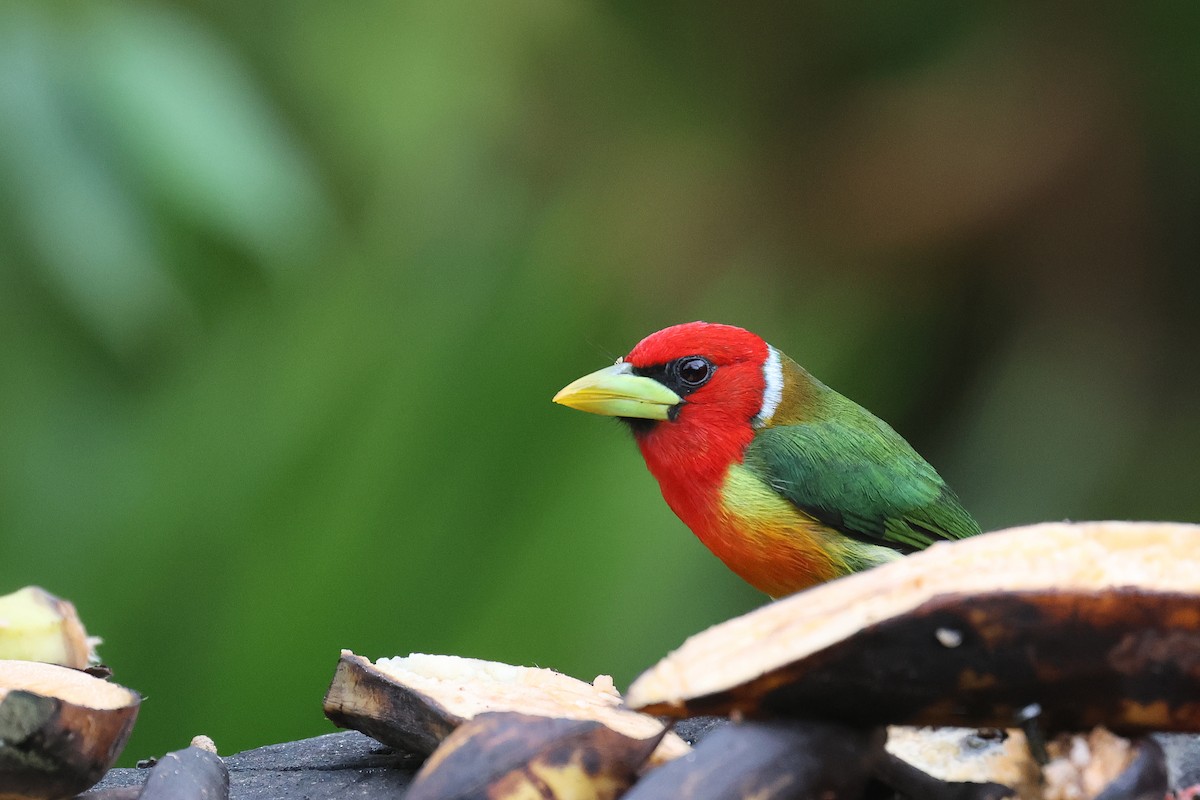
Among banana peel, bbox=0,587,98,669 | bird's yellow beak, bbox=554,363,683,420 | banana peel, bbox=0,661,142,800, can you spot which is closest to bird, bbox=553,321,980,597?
bird's yellow beak, bbox=554,363,683,420

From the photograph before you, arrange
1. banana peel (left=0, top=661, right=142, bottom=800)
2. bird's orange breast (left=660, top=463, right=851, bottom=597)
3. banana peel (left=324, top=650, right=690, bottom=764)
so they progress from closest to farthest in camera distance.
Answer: banana peel (left=0, top=661, right=142, bottom=800) < banana peel (left=324, top=650, right=690, bottom=764) < bird's orange breast (left=660, top=463, right=851, bottom=597)

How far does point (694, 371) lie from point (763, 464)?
7.3 inches

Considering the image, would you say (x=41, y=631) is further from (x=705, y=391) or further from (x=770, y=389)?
(x=770, y=389)

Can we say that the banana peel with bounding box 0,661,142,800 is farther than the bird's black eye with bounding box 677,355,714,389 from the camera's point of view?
No

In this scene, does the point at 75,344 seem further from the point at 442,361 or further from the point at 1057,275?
the point at 1057,275

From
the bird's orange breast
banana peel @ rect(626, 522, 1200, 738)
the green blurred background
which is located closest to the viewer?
banana peel @ rect(626, 522, 1200, 738)

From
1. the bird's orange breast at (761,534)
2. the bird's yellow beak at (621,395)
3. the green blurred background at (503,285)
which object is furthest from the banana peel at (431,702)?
the green blurred background at (503,285)

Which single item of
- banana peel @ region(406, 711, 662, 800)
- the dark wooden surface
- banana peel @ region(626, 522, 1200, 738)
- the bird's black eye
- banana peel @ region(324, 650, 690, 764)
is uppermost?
the bird's black eye

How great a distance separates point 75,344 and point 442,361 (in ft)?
2.88

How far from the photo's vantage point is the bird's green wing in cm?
Result: 212

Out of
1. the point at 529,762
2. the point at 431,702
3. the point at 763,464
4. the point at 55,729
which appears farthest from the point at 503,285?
the point at 529,762

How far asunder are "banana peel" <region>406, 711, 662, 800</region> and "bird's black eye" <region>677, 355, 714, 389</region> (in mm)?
1141

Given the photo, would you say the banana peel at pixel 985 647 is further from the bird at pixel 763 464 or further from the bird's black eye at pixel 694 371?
the bird's black eye at pixel 694 371

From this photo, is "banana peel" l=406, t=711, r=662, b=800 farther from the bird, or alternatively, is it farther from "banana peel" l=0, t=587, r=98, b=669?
the bird
